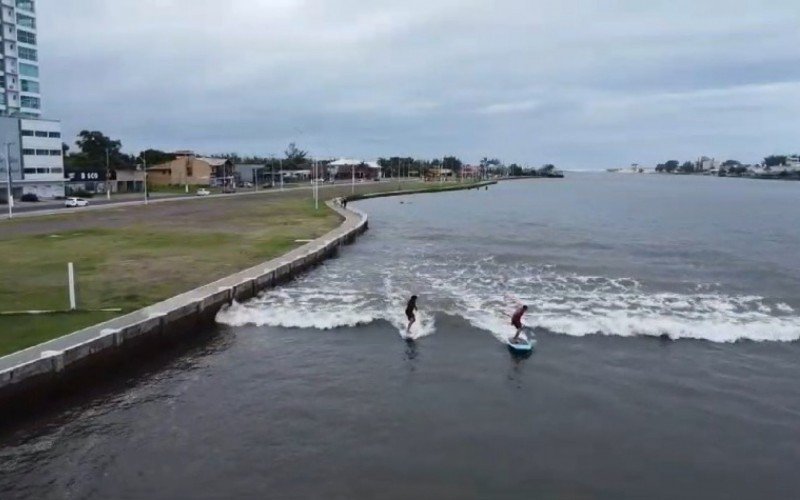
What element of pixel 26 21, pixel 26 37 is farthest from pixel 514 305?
pixel 26 21

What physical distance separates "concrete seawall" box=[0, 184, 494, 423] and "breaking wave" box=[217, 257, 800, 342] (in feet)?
2.43

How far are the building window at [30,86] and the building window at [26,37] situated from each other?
5945 mm

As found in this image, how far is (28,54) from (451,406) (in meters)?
108

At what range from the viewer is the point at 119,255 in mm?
27516

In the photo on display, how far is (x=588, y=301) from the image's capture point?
22.7 m

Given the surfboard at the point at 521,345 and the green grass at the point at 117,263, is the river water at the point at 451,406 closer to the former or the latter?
the surfboard at the point at 521,345

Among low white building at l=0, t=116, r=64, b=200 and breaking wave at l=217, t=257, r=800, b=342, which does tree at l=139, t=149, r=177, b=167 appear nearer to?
low white building at l=0, t=116, r=64, b=200

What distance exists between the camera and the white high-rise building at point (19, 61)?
92.0 m

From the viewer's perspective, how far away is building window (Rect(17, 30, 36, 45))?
95.6 m

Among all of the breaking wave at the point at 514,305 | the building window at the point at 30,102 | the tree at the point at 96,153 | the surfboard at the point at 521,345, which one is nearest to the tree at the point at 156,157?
the tree at the point at 96,153

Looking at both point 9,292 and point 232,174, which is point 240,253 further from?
point 232,174

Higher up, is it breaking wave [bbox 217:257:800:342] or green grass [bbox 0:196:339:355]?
green grass [bbox 0:196:339:355]

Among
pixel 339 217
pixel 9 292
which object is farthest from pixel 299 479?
pixel 339 217

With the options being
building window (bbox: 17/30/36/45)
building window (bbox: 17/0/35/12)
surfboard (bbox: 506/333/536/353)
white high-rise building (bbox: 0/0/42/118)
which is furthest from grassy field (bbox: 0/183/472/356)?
building window (bbox: 17/0/35/12)
